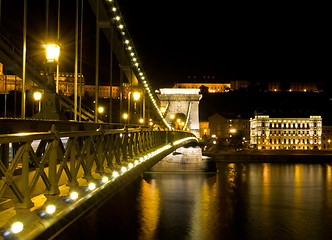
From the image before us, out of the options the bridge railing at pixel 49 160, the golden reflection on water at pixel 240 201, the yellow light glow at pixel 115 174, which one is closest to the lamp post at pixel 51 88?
the bridge railing at pixel 49 160

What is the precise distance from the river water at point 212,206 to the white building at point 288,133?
3272 centimetres

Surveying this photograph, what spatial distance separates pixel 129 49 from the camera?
12602mm

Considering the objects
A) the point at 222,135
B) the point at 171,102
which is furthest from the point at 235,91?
the point at 171,102

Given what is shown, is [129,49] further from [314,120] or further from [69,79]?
[314,120]

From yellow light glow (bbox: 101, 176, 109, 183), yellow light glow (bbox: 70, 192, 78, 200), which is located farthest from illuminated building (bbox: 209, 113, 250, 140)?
yellow light glow (bbox: 70, 192, 78, 200)

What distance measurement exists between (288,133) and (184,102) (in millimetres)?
39841

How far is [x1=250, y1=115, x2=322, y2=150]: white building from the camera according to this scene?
7656cm

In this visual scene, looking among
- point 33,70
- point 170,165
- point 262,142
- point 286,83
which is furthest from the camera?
point 286,83

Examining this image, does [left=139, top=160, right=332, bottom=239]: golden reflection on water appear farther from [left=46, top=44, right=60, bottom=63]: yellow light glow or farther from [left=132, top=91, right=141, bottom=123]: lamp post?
[left=46, top=44, right=60, bottom=63]: yellow light glow

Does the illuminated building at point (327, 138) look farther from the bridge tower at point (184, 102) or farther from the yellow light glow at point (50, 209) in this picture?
the yellow light glow at point (50, 209)

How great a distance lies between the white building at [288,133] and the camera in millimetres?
76562

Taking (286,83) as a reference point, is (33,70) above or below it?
below

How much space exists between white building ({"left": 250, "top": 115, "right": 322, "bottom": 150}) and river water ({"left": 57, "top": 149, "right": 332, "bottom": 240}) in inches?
1288

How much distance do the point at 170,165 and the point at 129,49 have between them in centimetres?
2881
